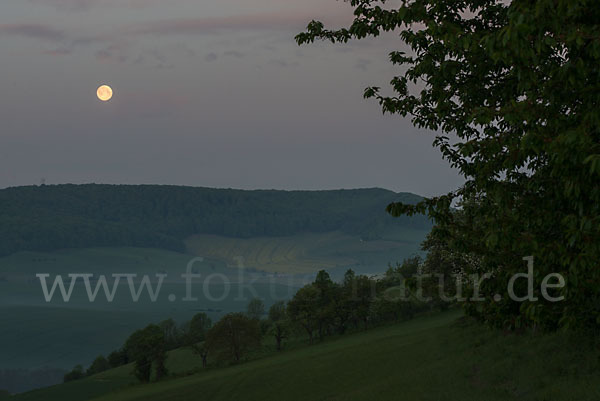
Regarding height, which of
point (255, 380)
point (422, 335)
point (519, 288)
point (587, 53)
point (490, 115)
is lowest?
point (255, 380)

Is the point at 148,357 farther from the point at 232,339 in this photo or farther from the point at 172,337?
the point at 172,337

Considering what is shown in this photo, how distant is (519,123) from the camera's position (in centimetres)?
1444

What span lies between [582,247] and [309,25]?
35.4 ft

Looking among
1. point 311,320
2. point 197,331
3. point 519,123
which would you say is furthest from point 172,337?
point 519,123

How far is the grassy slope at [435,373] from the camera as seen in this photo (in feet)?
89.6

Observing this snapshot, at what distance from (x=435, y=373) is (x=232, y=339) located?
68.6 metres

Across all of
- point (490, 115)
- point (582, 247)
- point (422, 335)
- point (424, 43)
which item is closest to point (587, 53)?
point (490, 115)

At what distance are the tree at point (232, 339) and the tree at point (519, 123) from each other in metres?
85.6

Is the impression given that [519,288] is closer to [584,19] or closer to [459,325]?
[584,19]

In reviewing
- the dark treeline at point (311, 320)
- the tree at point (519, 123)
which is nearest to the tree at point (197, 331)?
the dark treeline at point (311, 320)

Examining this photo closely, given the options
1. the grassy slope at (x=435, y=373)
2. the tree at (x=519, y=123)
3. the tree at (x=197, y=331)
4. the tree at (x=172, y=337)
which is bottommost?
the tree at (x=172, y=337)

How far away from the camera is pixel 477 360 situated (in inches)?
1404

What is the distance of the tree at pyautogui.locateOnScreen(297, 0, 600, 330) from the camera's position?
11.4m

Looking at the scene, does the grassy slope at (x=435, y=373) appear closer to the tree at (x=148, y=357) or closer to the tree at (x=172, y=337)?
the tree at (x=148, y=357)
